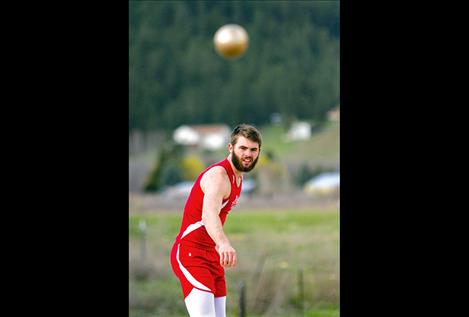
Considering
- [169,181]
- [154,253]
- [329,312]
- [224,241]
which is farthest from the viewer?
[169,181]

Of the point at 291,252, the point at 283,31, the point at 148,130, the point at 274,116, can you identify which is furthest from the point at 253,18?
the point at 291,252

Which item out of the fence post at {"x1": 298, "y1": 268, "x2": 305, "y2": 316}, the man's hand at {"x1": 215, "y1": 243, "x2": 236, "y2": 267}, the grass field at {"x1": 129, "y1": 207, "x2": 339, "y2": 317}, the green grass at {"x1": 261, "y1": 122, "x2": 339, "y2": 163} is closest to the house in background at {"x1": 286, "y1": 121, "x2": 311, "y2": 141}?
the green grass at {"x1": 261, "y1": 122, "x2": 339, "y2": 163}

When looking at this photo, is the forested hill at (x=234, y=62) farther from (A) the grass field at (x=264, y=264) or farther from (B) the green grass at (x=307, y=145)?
(A) the grass field at (x=264, y=264)

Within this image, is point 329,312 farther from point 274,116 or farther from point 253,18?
point 253,18

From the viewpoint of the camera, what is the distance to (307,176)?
30.6ft

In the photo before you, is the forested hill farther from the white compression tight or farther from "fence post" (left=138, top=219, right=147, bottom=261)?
the white compression tight

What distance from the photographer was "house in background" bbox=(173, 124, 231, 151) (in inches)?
360

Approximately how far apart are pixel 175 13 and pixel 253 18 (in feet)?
3.16

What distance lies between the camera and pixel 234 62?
986cm

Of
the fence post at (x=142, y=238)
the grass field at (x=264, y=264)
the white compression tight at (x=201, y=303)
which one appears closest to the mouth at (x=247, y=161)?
the white compression tight at (x=201, y=303)

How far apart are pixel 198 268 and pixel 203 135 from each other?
262 inches

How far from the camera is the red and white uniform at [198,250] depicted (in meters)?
2.71

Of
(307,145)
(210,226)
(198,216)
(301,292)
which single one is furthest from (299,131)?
(210,226)

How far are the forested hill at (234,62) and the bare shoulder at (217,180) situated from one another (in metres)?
6.83
